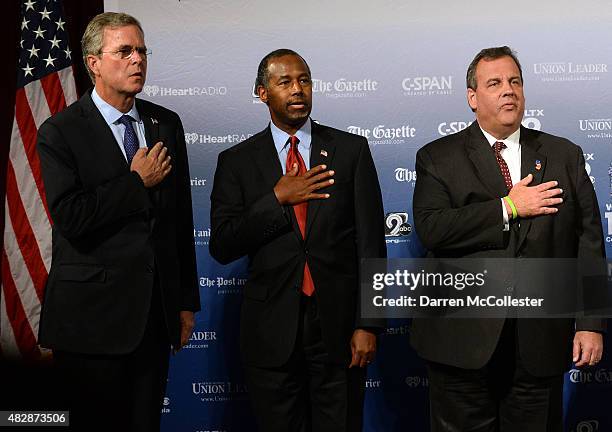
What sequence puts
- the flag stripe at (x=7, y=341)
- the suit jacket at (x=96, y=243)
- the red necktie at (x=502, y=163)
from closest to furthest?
the suit jacket at (x=96, y=243) → the red necktie at (x=502, y=163) → the flag stripe at (x=7, y=341)

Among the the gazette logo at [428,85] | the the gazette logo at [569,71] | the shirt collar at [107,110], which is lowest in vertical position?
the shirt collar at [107,110]

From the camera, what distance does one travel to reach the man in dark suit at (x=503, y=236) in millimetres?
2889

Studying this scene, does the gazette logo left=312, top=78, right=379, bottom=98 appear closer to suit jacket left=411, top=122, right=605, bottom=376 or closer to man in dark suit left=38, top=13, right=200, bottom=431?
suit jacket left=411, top=122, right=605, bottom=376

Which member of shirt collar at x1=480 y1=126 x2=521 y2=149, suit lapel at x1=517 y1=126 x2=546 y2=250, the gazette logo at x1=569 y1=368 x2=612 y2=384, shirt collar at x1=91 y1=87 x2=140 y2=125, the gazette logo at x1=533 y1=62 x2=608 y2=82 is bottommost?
the gazette logo at x1=569 y1=368 x2=612 y2=384

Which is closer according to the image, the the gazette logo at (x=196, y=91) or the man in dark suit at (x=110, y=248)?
the man in dark suit at (x=110, y=248)

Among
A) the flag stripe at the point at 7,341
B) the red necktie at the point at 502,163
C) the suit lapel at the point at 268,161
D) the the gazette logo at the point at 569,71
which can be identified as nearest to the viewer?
the red necktie at the point at 502,163

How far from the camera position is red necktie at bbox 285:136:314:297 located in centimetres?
303

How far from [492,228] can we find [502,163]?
0.94 feet

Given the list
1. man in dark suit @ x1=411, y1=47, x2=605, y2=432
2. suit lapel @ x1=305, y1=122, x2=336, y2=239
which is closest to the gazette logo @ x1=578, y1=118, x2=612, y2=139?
man in dark suit @ x1=411, y1=47, x2=605, y2=432

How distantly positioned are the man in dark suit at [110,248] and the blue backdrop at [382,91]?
1.24 metres

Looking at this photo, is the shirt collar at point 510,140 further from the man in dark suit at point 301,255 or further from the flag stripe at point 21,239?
the flag stripe at point 21,239

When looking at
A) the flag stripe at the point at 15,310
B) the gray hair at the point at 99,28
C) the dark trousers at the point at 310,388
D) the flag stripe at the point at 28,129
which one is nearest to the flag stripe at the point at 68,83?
the flag stripe at the point at 28,129

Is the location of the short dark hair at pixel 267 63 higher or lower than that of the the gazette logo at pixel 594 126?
higher

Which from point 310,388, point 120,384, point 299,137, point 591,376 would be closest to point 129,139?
point 299,137
